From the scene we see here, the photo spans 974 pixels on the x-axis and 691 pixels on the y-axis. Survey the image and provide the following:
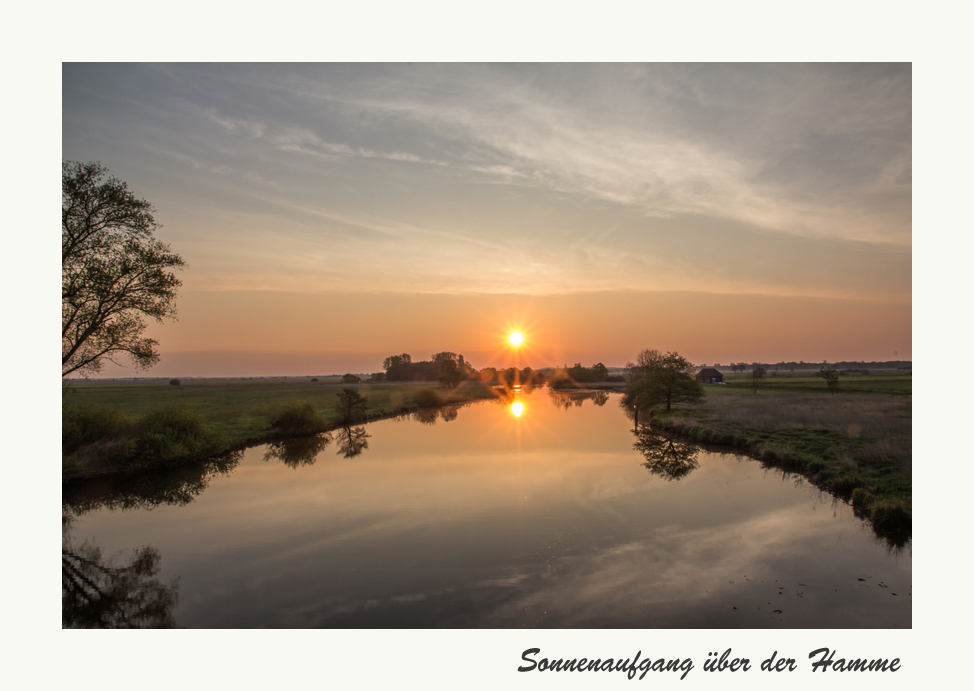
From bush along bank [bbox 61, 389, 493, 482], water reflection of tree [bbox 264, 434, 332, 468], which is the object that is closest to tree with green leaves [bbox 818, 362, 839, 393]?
water reflection of tree [bbox 264, 434, 332, 468]

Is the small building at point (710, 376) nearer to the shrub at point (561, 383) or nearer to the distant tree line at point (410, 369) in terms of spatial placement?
the shrub at point (561, 383)

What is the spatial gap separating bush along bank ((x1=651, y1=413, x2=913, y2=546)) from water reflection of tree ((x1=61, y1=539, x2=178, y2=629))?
695 inches

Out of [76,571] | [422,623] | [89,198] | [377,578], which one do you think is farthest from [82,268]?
[422,623]

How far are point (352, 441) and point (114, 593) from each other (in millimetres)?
22252

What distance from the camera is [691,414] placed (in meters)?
40.0

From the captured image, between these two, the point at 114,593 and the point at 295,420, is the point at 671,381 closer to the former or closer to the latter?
the point at 295,420

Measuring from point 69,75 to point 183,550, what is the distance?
1151 cm

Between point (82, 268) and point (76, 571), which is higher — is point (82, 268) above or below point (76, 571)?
above

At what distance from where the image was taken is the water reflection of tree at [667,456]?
22109mm

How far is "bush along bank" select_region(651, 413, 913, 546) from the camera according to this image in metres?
13.5

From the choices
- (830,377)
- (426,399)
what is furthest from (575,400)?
(830,377)

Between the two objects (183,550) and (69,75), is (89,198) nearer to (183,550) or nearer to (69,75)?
(69,75)

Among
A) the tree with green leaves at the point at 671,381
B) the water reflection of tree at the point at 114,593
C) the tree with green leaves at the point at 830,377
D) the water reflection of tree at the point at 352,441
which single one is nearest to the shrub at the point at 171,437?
the water reflection of tree at the point at 352,441

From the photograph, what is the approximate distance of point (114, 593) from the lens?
10578 mm
